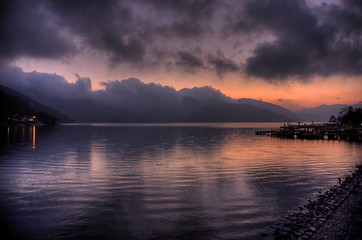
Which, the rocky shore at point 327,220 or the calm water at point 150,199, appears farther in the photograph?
the calm water at point 150,199

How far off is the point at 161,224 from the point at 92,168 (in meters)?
24.0

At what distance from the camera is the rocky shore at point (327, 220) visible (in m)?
15.1

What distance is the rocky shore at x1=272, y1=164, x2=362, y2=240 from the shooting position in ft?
49.6

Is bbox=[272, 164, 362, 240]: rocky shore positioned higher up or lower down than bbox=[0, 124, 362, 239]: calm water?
higher up

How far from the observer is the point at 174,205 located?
71.9 ft

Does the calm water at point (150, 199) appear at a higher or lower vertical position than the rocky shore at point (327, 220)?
lower

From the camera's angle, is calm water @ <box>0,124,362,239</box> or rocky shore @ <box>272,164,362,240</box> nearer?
rocky shore @ <box>272,164,362,240</box>

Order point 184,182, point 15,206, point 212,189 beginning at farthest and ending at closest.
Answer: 1. point 184,182
2. point 212,189
3. point 15,206

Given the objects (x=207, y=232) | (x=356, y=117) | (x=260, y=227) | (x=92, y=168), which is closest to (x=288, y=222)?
(x=260, y=227)

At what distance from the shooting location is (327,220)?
17422mm

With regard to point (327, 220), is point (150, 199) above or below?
below

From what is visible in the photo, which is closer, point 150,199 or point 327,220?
point 327,220

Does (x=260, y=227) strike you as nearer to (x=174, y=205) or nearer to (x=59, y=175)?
(x=174, y=205)

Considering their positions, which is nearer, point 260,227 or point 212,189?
point 260,227
